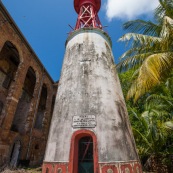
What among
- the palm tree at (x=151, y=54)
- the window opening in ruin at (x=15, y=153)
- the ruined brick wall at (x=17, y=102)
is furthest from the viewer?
the window opening in ruin at (x=15, y=153)

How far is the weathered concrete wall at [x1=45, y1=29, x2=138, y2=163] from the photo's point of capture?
613cm

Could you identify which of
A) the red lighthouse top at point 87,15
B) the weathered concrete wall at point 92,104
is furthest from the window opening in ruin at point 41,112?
the weathered concrete wall at point 92,104

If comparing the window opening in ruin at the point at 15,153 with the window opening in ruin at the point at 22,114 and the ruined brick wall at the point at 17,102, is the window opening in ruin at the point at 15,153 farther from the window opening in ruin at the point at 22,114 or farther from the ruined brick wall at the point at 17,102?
the window opening in ruin at the point at 22,114

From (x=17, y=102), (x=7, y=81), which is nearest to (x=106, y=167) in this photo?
(x=17, y=102)

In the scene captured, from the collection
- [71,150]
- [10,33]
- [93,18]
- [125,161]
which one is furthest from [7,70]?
[125,161]

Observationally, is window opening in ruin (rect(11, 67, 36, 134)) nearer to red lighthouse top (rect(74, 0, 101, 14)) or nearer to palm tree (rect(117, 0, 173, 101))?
red lighthouse top (rect(74, 0, 101, 14))

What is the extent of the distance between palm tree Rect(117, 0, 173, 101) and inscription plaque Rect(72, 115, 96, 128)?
6.21 feet

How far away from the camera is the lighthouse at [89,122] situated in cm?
593

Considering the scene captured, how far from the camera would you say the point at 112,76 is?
852 centimetres

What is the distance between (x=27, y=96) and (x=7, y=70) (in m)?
3.21

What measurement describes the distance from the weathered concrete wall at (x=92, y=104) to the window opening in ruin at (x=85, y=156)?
3.25 ft

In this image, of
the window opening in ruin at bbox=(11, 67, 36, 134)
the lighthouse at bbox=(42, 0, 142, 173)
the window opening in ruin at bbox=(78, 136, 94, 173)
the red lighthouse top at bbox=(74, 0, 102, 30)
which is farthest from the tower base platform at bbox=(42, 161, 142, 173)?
the red lighthouse top at bbox=(74, 0, 102, 30)

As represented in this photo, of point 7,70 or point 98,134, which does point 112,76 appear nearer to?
point 98,134

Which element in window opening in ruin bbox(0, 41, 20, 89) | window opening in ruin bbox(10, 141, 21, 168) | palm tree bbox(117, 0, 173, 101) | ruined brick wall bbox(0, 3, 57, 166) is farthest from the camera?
window opening in ruin bbox(0, 41, 20, 89)
